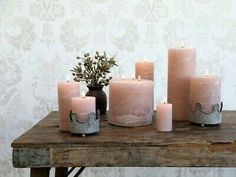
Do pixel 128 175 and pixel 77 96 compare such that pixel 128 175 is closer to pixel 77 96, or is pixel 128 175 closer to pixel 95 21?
pixel 95 21

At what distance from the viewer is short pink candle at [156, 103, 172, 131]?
0.78m

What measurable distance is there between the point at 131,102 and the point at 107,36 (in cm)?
68

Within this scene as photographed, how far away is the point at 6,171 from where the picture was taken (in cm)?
151

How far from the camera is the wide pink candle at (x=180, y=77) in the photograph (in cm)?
89

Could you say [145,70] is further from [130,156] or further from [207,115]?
[130,156]

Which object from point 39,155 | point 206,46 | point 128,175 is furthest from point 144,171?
point 39,155

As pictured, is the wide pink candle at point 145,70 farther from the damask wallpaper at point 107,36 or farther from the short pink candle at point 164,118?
the damask wallpaper at point 107,36

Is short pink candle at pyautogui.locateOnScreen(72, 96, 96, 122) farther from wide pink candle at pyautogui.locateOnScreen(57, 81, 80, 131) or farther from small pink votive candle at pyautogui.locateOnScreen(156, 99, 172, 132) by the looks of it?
small pink votive candle at pyautogui.locateOnScreen(156, 99, 172, 132)

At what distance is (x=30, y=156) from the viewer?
2.28ft

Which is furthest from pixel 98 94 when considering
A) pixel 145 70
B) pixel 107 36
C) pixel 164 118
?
pixel 107 36

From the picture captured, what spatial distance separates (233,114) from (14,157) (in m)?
0.59

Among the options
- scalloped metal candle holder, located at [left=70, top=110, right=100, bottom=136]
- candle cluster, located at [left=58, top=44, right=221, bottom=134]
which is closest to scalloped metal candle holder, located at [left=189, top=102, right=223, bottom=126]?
candle cluster, located at [left=58, top=44, right=221, bottom=134]

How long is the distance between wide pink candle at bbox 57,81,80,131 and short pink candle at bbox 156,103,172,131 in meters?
0.18

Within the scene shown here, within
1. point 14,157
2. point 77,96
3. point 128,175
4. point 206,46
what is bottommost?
point 128,175
